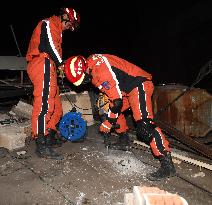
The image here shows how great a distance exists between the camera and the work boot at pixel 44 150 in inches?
191

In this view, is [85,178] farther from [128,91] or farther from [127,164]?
[128,91]

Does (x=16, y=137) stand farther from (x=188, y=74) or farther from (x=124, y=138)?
(x=188, y=74)

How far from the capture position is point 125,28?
12.5 metres

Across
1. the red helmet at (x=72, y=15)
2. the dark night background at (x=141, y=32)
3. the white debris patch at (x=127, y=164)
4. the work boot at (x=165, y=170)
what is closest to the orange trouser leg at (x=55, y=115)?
the white debris patch at (x=127, y=164)

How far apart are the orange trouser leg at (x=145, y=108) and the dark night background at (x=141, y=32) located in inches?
195

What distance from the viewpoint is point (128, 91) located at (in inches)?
181

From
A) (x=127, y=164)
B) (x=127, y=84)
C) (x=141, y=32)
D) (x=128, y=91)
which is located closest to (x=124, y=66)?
(x=127, y=84)

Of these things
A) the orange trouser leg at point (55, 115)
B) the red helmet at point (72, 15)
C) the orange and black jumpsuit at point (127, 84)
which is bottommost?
the orange trouser leg at point (55, 115)

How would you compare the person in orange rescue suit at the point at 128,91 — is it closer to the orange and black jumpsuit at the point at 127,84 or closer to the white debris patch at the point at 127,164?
the orange and black jumpsuit at the point at 127,84

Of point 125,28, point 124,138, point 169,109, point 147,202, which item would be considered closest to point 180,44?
point 125,28

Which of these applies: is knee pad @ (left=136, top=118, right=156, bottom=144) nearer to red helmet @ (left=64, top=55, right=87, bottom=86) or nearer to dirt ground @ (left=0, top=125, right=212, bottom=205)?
dirt ground @ (left=0, top=125, right=212, bottom=205)

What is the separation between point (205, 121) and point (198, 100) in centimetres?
45

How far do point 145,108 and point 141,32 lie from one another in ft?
26.1

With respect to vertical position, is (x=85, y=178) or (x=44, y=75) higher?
(x=44, y=75)
